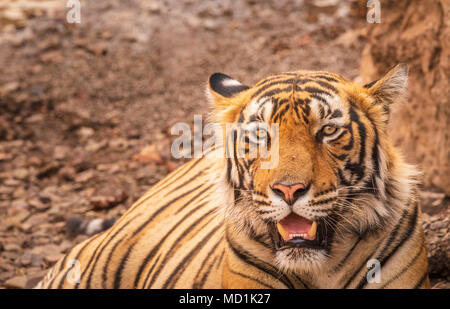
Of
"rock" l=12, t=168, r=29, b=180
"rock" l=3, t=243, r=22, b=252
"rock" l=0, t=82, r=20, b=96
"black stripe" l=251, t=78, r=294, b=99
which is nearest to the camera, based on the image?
"black stripe" l=251, t=78, r=294, b=99

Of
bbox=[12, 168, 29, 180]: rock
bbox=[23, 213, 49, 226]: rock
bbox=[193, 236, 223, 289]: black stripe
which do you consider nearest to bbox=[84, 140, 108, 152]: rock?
bbox=[12, 168, 29, 180]: rock

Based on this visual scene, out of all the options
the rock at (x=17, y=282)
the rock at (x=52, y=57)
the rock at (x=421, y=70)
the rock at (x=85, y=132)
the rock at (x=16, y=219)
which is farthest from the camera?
the rock at (x=52, y=57)

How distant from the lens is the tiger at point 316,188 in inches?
67.7

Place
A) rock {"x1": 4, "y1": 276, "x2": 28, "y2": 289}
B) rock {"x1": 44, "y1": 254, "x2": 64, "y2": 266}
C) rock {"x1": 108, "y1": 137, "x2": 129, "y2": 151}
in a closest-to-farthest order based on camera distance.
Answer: rock {"x1": 4, "y1": 276, "x2": 28, "y2": 289} → rock {"x1": 44, "y1": 254, "x2": 64, "y2": 266} → rock {"x1": 108, "y1": 137, "x2": 129, "y2": 151}

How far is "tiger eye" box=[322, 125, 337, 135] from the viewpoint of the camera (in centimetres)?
176

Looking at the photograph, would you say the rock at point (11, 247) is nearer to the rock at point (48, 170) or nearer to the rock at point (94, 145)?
the rock at point (48, 170)

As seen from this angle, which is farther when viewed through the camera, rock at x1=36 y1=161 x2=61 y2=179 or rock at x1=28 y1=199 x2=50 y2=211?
rock at x1=36 y1=161 x2=61 y2=179

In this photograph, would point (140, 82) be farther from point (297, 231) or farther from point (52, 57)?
point (297, 231)

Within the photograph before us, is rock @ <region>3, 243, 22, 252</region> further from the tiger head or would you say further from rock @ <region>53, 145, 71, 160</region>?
the tiger head

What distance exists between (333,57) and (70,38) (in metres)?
2.56

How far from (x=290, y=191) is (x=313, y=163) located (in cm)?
11

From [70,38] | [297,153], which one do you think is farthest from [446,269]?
[70,38]

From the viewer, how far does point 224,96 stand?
6.78 ft

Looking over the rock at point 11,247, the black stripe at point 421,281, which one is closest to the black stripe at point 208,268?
the black stripe at point 421,281
